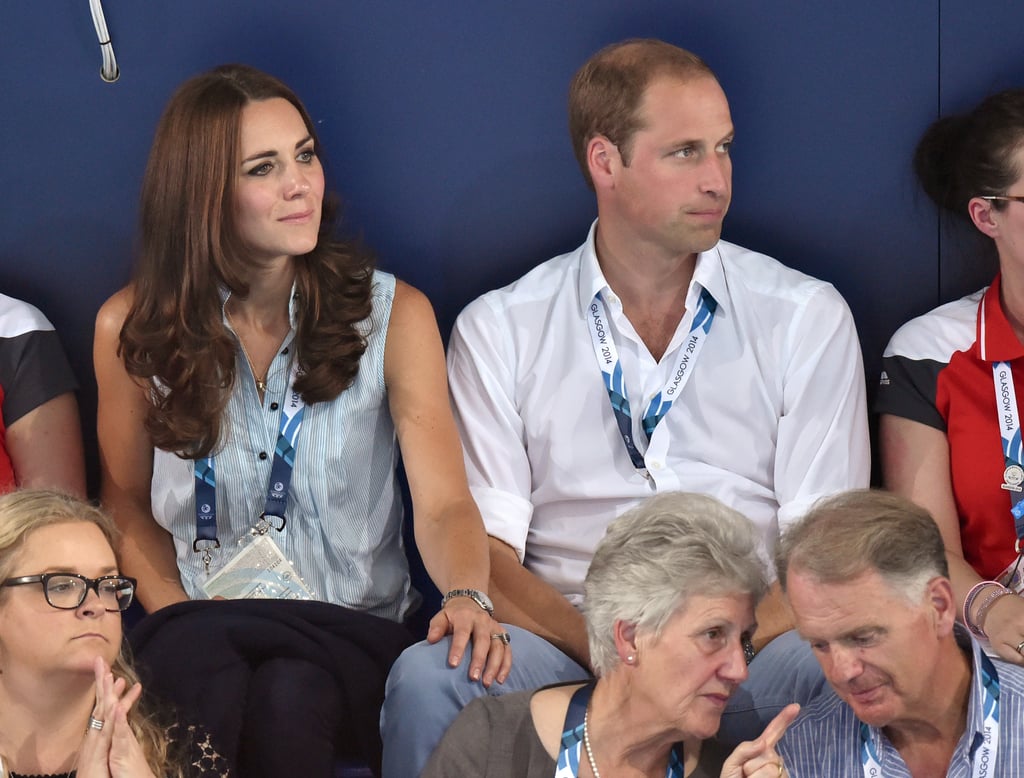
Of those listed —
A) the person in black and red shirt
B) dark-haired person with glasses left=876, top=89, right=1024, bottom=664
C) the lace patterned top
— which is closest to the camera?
the lace patterned top

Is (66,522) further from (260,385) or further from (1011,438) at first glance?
(1011,438)

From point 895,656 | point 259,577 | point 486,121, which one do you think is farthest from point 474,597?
point 486,121

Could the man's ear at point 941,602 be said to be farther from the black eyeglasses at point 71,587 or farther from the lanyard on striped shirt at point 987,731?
the black eyeglasses at point 71,587

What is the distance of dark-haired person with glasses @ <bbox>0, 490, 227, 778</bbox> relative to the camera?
254 centimetres

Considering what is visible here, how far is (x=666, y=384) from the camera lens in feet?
11.1

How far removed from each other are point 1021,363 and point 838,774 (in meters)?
1.27

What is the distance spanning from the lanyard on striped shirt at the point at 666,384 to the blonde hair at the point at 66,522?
3.84ft

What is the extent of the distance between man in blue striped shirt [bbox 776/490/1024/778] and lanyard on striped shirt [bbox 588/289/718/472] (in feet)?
2.96

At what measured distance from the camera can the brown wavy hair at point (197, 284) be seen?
3.19 m

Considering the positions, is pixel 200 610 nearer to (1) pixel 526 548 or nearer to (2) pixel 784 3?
(1) pixel 526 548

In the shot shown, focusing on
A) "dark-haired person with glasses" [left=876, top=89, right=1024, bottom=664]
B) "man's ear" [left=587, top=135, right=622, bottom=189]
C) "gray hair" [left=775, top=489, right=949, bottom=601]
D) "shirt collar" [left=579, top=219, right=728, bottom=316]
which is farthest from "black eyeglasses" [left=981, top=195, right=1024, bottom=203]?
"gray hair" [left=775, top=489, right=949, bottom=601]

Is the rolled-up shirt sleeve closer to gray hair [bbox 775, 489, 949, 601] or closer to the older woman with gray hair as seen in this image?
the older woman with gray hair

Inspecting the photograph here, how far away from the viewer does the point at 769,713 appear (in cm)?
281

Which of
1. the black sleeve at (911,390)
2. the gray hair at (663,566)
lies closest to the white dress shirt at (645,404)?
the black sleeve at (911,390)
